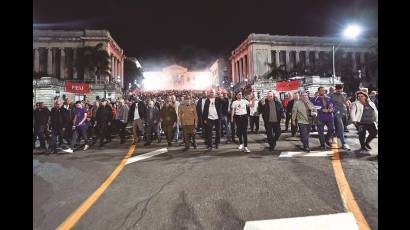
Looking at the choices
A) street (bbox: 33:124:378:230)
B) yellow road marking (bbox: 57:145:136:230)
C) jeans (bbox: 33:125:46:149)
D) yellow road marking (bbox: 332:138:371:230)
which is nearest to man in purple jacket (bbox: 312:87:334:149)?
street (bbox: 33:124:378:230)

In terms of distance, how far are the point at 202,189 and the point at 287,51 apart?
89.6m

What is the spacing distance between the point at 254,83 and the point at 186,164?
216 feet

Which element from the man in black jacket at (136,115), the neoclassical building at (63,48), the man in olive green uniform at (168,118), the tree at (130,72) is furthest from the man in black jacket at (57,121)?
the tree at (130,72)

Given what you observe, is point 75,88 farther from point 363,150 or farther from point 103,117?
point 363,150

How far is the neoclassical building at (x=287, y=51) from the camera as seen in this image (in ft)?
276

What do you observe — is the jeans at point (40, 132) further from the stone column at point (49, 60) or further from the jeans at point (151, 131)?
the stone column at point (49, 60)

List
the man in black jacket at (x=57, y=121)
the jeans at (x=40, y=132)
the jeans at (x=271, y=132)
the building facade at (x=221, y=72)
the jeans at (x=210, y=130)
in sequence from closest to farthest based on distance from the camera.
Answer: the jeans at (x=271, y=132)
the jeans at (x=210, y=130)
the man in black jacket at (x=57, y=121)
the jeans at (x=40, y=132)
the building facade at (x=221, y=72)

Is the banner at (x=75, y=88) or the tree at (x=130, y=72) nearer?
the banner at (x=75, y=88)

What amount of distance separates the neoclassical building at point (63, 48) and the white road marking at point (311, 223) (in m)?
77.0

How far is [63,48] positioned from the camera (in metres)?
80.3

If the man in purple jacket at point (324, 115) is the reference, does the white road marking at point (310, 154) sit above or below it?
below

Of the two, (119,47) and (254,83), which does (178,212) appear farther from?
(119,47)

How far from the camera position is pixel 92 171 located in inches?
312
